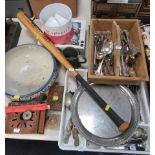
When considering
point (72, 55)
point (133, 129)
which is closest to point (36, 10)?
point (72, 55)

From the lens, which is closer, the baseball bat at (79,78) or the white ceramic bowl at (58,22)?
the baseball bat at (79,78)

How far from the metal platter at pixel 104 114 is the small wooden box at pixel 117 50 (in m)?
0.05

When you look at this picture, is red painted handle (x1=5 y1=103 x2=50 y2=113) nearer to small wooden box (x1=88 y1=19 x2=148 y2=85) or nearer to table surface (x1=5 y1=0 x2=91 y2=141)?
table surface (x1=5 y1=0 x2=91 y2=141)

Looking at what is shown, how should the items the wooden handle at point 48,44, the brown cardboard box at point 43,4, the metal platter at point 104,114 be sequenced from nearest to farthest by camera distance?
1. the metal platter at point 104,114
2. the wooden handle at point 48,44
3. the brown cardboard box at point 43,4

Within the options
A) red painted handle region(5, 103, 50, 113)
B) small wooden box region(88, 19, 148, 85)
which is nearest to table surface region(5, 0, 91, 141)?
red painted handle region(5, 103, 50, 113)

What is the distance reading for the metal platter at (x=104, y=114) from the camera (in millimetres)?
671

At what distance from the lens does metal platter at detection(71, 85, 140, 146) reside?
2.20 feet

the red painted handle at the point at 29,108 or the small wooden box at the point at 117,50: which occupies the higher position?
the small wooden box at the point at 117,50

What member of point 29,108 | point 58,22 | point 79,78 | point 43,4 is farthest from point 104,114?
point 43,4

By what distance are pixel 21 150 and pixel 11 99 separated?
52 centimetres

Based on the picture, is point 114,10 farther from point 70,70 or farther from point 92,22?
point 70,70

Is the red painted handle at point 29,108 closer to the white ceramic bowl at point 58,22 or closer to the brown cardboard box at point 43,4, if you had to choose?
the white ceramic bowl at point 58,22

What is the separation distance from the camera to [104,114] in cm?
72

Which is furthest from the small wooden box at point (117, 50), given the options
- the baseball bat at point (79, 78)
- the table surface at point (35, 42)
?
the table surface at point (35, 42)
